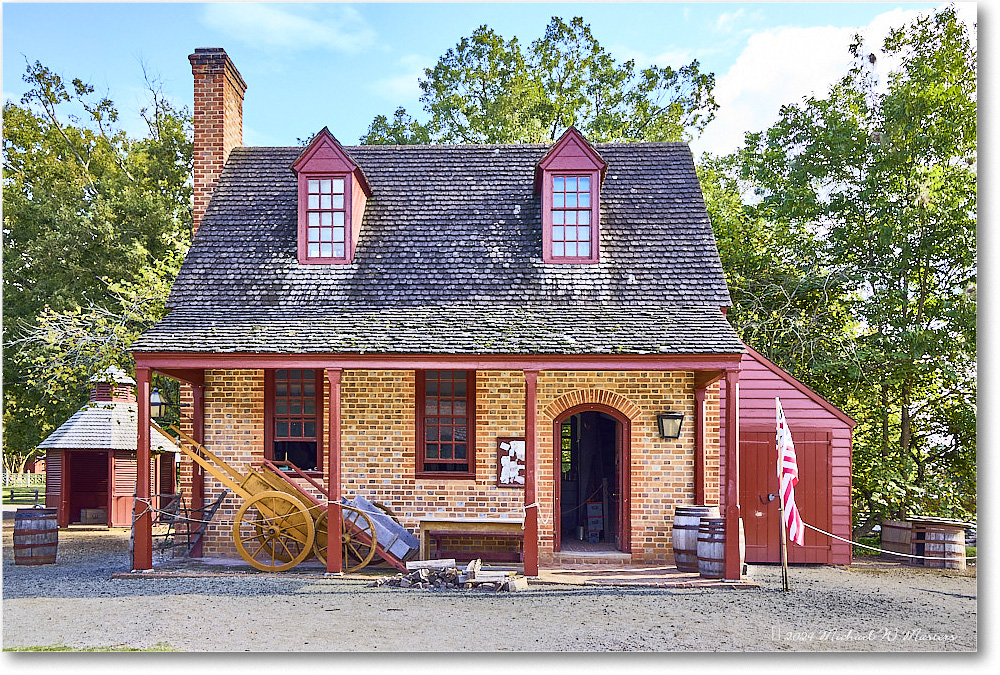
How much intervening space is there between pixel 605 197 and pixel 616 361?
353 centimetres

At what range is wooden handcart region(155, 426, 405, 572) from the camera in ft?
37.2

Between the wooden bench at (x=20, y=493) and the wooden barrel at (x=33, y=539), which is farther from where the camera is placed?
the wooden bench at (x=20, y=493)

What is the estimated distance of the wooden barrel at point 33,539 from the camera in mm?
12234

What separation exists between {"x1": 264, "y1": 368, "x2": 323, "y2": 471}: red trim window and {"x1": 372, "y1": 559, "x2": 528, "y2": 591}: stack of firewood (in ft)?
9.12

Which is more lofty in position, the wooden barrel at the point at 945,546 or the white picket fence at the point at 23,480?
the wooden barrel at the point at 945,546

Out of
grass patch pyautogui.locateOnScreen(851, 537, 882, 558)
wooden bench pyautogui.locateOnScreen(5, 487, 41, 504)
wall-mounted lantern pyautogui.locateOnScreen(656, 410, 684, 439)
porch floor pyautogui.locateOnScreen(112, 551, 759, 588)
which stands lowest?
wooden bench pyautogui.locateOnScreen(5, 487, 41, 504)

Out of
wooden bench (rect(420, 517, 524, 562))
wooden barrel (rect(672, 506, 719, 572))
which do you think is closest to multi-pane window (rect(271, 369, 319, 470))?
wooden bench (rect(420, 517, 524, 562))

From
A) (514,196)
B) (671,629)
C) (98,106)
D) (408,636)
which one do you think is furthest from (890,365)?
(98,106)

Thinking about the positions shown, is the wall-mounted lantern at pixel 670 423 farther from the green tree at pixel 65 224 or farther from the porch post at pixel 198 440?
the green tree at pixel 65 224

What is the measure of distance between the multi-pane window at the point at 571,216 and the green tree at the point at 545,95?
22.8 feet

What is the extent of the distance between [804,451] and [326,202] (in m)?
8.06

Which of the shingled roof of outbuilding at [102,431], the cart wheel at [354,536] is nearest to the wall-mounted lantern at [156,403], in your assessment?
the shingled roof of outbuilding at [102,431]

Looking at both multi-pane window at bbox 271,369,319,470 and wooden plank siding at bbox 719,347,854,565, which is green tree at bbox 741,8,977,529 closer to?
wooden plank siding at bbox 719,347,854,565

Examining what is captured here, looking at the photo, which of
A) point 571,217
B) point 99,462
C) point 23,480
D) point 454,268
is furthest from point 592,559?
point 23,480
